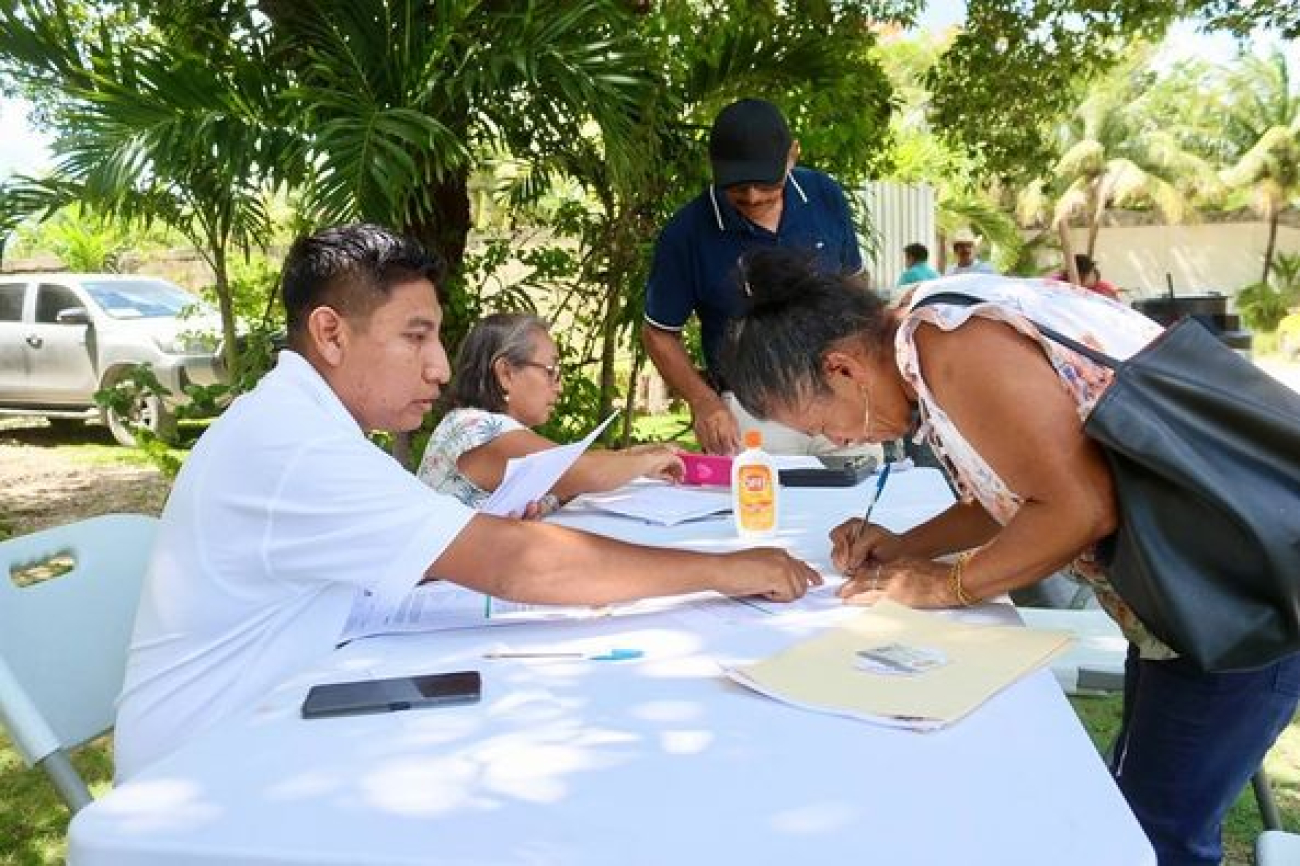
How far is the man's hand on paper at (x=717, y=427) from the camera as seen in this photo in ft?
9.93

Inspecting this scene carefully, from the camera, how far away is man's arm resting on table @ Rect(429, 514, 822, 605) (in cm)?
156

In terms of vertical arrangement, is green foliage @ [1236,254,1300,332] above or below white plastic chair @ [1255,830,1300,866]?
below

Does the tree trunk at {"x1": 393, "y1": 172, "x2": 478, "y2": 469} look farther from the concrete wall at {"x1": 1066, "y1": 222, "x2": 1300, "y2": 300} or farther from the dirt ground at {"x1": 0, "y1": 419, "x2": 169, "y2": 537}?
the concrete wall at {"x1": 1066, "y1": 222, "x2": 1300, "y2": 300}

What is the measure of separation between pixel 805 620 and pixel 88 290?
9.86 metres

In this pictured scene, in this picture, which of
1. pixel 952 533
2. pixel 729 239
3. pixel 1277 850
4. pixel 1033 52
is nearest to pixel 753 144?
pixel 729 239

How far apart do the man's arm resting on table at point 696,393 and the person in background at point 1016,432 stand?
120cm

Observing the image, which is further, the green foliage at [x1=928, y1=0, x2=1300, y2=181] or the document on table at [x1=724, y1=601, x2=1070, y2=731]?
the green foliage at [x1=928, y1=0, x2=1300, y2=181]

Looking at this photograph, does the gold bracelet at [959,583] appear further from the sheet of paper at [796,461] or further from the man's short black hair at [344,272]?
the sheet of paper at [796,461]

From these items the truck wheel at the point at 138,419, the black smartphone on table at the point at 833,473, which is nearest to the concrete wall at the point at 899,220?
the truck wheel at the point at 138,419

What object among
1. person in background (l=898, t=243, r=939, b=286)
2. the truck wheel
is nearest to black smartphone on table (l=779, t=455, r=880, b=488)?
the truck wheel

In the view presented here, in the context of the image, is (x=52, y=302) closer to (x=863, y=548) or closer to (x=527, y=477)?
(x=527, y=477)

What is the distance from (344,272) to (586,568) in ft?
1.85

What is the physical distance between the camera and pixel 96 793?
3.15m

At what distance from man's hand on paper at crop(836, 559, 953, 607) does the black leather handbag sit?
13.1 inches
